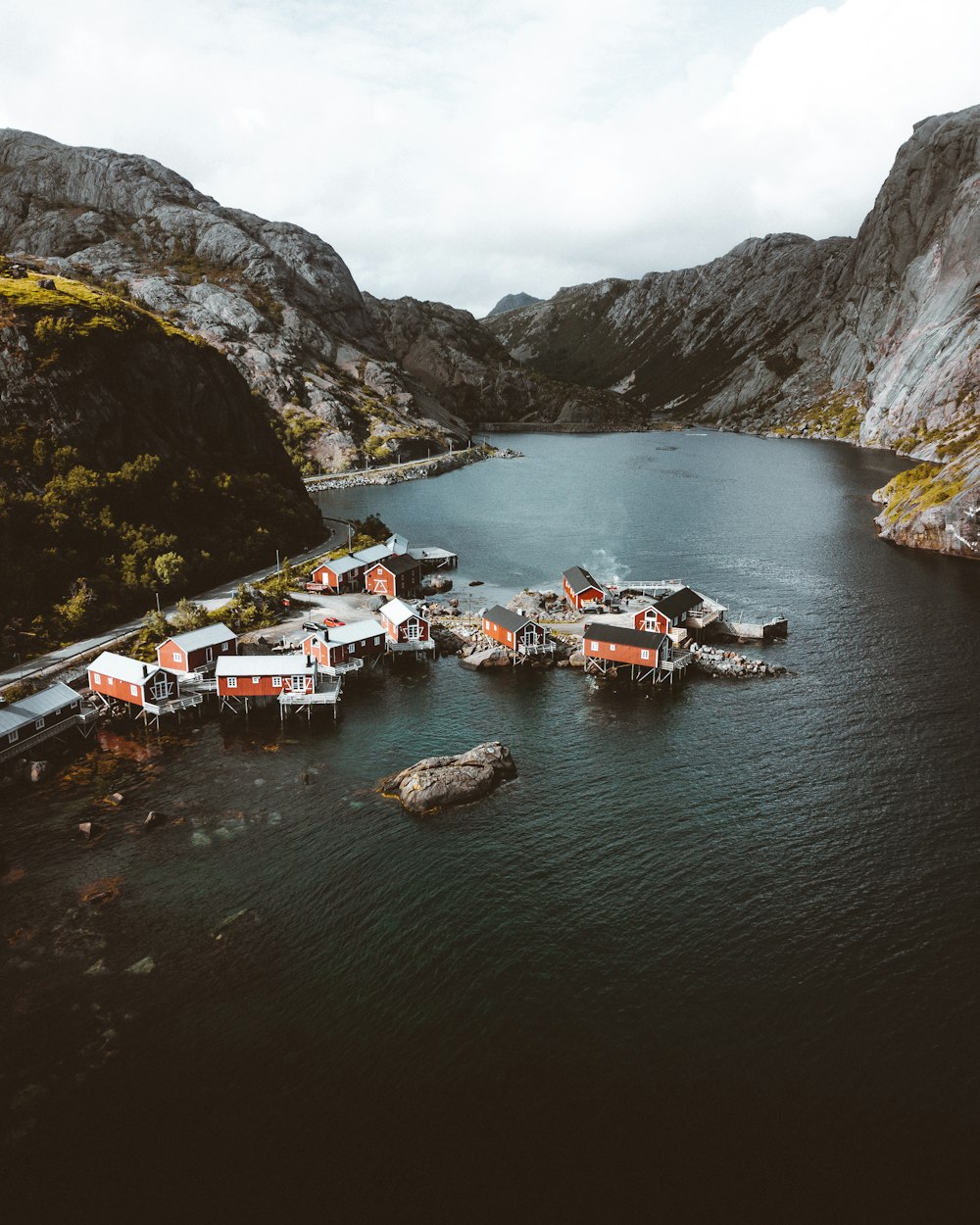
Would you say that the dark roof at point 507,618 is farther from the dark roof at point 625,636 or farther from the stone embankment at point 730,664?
the stone embankment at point 730,664

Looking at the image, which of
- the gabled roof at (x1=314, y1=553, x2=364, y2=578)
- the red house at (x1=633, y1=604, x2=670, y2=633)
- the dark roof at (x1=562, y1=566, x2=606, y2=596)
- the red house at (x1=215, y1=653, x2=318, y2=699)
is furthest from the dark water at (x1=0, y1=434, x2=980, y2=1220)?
the gabled roof at (x1=314, y1=553, x2=364, y2=578)

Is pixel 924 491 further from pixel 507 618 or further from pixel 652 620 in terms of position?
pixel 507 618

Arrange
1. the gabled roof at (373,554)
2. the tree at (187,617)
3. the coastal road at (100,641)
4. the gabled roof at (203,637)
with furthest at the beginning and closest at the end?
the gabled roof at (373,554) → the tree at (187,617) → the gabled roof at (203,637) → the coastal road at (100,641)

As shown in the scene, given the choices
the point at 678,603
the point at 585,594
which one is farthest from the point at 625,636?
the point at 585,594

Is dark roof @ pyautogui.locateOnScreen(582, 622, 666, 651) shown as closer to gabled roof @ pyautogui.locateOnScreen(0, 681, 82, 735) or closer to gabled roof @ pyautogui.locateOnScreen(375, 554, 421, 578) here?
gabled roof @ pyautogui.locateOnScreen(375, 554, 421, 578)

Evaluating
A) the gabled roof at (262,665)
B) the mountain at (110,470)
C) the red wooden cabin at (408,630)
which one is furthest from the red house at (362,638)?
the mountain at (110,470)

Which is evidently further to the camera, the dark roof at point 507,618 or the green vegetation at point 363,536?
the green vegetation at point 363,536

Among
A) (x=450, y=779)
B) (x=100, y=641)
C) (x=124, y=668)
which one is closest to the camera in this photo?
(x=450, y=779)
